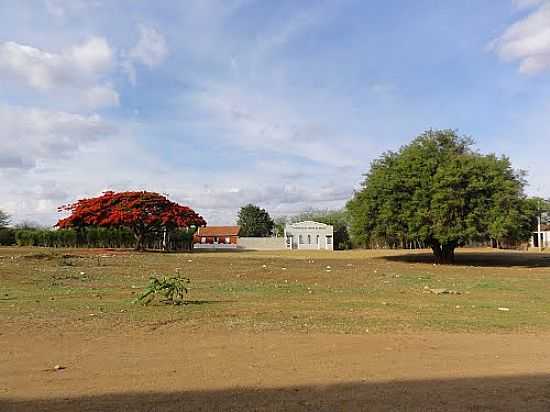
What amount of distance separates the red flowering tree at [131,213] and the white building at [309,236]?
32.7m

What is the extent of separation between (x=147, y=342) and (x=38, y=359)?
168 cm

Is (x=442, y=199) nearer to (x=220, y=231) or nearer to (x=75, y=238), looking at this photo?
(x=75, y=238)

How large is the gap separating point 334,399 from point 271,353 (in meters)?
2.23

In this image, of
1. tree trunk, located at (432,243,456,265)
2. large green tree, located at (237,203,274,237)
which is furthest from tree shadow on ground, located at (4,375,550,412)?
large green tree, located at (237,203,274,237)

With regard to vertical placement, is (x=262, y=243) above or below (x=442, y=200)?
below

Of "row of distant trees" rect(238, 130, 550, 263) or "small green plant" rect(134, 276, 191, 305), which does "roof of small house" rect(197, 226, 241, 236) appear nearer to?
"row of distant trees" rect(238, 130, 550, 263)

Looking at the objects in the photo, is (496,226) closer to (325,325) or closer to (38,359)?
(325,325)

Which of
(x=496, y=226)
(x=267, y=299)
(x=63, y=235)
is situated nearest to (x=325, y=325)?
(x=267, y=299)

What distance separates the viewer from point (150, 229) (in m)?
50.8

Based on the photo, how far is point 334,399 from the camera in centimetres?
590

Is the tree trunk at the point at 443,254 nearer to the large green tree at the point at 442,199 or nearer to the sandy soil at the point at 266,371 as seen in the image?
the large green tree at the point at 442,199

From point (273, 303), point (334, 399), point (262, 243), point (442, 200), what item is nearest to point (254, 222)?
point (262, 243)

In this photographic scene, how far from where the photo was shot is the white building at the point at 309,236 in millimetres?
81250

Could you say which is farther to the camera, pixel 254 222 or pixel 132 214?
pixel 254 222
